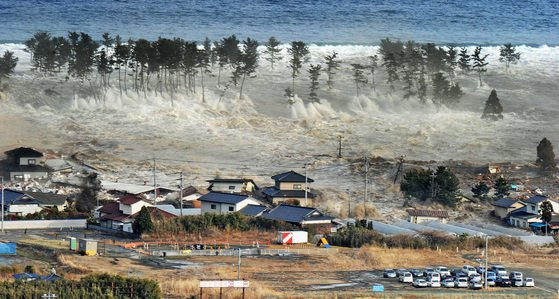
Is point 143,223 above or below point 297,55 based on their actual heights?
below

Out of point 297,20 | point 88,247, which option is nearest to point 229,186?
point 88,247

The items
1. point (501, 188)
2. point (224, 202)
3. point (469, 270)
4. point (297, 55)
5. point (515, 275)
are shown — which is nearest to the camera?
point (515, 275)

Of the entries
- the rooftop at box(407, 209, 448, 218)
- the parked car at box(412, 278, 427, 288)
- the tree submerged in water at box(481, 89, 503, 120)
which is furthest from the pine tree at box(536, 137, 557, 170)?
the parked car at box(412, 278, 427, 288)

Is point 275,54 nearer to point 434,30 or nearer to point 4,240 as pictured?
point 434,30

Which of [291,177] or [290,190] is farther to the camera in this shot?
[291,177]

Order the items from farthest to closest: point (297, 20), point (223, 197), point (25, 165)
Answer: point (297, 20), point (25, 165), point (223, 197)

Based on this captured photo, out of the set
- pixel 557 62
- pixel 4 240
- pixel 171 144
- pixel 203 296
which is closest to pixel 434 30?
pixel 557 62

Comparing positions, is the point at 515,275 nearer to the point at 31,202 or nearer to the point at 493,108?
the point at 31,202
